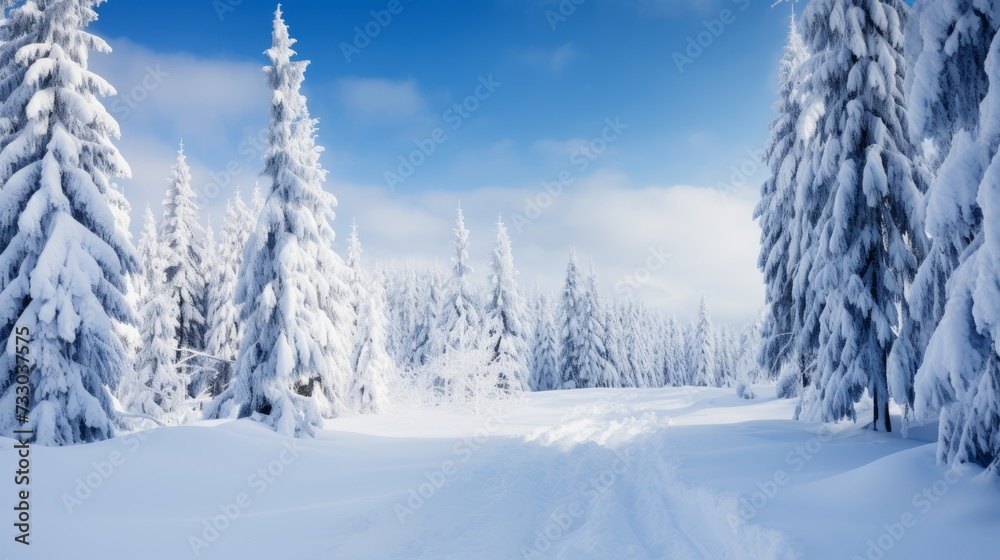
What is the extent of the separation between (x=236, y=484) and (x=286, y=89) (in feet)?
44.3

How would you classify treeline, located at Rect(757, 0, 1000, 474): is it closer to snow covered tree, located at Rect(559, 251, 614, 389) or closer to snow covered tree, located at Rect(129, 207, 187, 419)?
snow covered tree, located at Rect(129, 207, 187, 419)

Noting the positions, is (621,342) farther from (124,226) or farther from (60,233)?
(60,233)

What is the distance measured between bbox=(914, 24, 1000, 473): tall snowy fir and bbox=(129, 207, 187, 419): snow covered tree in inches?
1082

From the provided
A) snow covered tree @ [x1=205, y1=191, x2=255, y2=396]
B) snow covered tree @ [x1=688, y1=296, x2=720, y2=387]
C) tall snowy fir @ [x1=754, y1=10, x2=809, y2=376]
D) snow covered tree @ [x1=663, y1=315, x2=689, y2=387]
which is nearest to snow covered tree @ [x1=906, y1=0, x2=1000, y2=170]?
tall snowy fir @ [x1=754, y1=10, x2=809, y2=376]

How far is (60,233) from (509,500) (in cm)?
1190

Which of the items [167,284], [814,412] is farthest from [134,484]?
[167,284]

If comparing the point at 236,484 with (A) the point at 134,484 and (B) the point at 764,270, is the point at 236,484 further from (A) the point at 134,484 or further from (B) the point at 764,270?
(B) the point at 764,270

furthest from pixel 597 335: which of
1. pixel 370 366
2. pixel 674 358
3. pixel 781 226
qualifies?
pixel 674 358

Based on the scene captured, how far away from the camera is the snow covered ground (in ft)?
18.6

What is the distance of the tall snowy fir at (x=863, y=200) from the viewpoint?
11062 mm

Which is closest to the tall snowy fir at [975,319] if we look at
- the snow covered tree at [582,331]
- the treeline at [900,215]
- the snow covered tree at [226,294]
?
the treeline at [900,215]

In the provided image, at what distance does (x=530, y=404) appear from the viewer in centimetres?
2856

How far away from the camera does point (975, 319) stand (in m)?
4.64

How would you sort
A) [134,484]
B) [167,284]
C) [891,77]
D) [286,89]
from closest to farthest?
1. [134,484]
2. [891,77]
3. [286,89]
4. [167,284]
